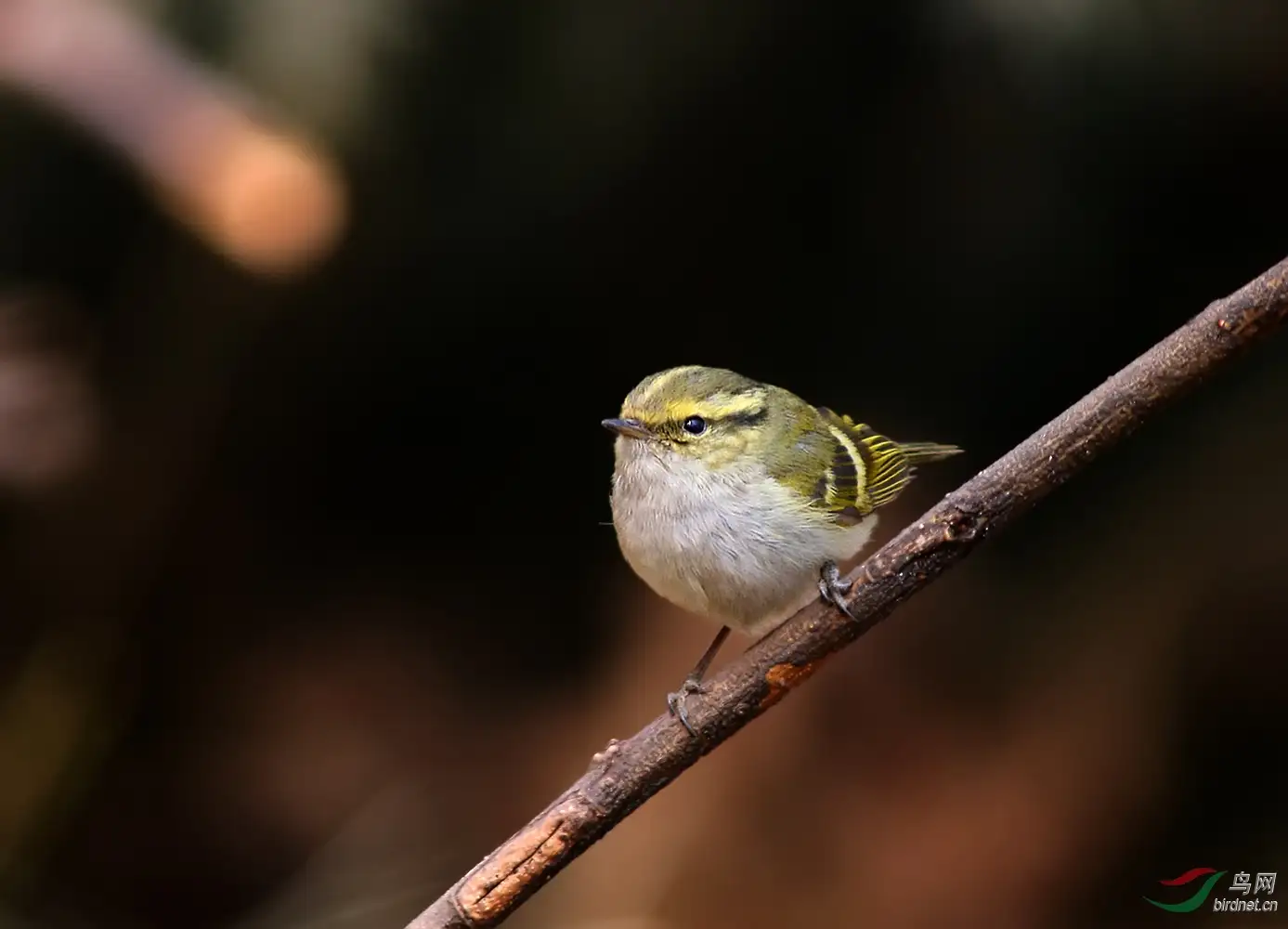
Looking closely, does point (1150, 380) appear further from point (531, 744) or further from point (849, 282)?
point (531, 744)

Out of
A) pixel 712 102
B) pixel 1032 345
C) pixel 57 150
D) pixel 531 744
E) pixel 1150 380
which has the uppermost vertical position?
pixel 57 150

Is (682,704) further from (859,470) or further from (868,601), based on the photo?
(859,470)

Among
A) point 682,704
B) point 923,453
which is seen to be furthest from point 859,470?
point 682,704

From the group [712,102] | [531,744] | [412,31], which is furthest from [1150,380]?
[531,744]

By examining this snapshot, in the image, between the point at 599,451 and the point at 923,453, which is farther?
the point at 599,451

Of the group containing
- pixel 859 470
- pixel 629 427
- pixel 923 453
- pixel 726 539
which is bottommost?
pixel 923 453

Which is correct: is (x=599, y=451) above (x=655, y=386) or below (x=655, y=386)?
below

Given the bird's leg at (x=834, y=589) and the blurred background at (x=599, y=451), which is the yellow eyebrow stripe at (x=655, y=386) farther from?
the blurred background at (x=599, y=451)

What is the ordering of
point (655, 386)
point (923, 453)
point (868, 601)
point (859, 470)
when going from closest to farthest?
point (868, 601), point (655, 386), point (859, 470), point (923, 453)
